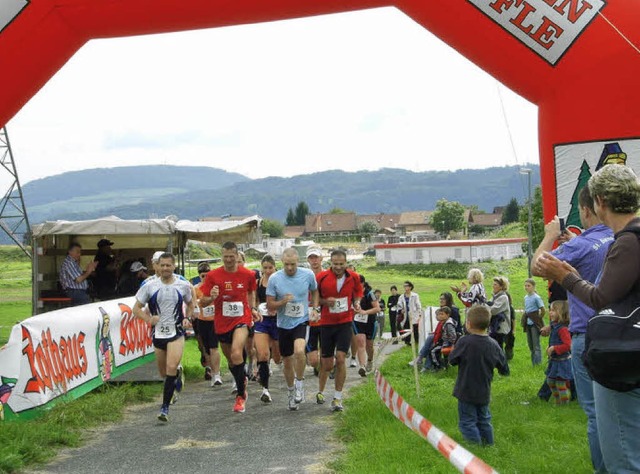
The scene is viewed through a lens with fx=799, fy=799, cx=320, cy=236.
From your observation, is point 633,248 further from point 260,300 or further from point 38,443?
point 260,300

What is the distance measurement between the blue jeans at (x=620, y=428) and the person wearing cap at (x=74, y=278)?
11.5 meters

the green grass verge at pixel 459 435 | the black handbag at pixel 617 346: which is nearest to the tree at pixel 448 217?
the green grass verge at pixel 459 435

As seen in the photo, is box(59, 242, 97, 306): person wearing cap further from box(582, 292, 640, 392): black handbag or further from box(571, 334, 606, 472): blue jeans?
box(582, 292, 640, 392): black handbag

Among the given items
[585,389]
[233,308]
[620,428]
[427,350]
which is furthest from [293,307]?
[620,428]

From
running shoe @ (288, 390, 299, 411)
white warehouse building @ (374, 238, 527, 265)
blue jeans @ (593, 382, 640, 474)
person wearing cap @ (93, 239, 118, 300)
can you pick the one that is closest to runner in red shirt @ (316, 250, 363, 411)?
running shoe @ (288, 390, 299, 411)

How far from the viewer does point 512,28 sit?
25.6ft

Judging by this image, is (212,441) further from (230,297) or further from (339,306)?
(339,306)

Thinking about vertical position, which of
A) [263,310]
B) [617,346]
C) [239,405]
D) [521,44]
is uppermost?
[521,44]

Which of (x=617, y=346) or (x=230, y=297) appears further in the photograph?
(x=230, y=297)

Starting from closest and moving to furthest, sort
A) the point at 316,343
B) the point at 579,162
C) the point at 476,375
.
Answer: the point at 476,375, the point at 579,162, the point at 316,343

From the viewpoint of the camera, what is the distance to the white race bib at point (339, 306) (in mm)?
9773

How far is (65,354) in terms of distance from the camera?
9.06m

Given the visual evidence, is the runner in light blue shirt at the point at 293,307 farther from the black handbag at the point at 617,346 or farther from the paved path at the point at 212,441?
the black handbag at the point at 617,346

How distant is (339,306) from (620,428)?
639 cm
